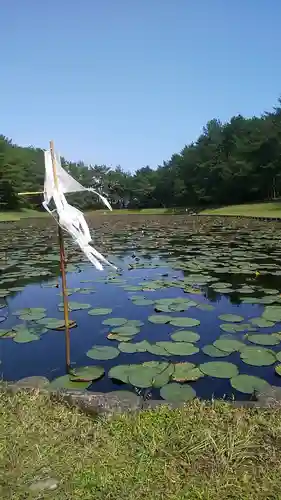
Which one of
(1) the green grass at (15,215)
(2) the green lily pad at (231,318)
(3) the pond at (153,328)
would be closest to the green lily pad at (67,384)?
(3) the pond at (153,328)

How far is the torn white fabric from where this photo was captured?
9.31ft

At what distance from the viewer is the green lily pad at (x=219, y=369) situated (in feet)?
10.2

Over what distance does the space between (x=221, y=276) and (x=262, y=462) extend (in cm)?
527

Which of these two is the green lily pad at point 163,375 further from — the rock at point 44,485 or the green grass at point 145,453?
the rock at point 44,485

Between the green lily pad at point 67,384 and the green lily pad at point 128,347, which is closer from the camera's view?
the green lily pad at point 67,384

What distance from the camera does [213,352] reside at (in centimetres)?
354

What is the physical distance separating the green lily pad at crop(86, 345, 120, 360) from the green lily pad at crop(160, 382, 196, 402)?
822mm

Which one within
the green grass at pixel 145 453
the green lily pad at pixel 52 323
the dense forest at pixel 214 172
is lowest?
the green lily pad at pixel 52 323

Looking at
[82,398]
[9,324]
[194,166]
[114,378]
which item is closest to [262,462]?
[82,398]

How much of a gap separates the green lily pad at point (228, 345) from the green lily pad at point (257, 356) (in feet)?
0.29

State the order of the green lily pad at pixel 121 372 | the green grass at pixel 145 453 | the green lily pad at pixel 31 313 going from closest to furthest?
the green grass at pixel 145 453 → the green lily pad at pixel 121 372 → the green lily pad at pixel 31 313

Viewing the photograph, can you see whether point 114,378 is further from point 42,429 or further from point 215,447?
point 215,447

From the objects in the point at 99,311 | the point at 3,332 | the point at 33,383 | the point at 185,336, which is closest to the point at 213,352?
the point at 185,336

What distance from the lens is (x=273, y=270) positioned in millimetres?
7262
